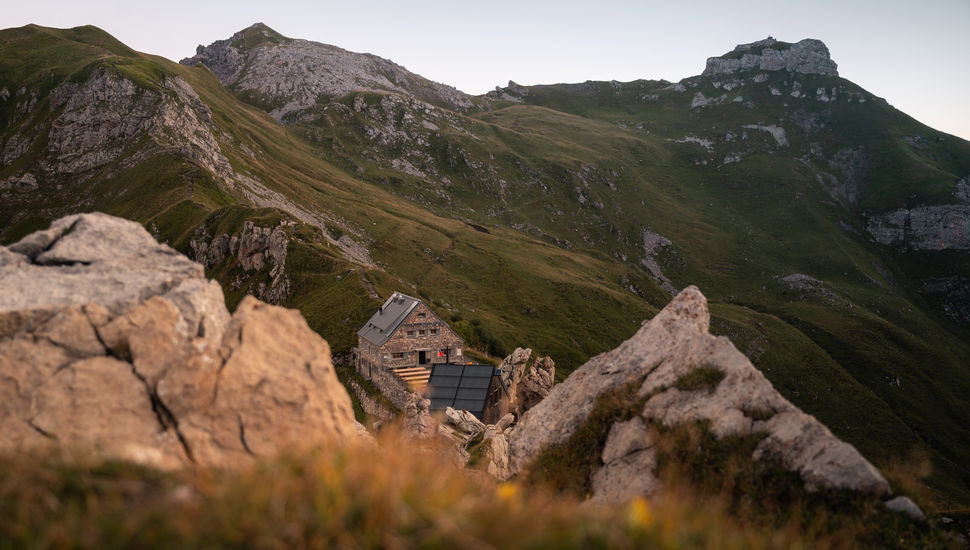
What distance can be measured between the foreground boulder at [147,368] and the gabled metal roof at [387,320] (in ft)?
160

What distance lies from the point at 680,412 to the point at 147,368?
1195cm

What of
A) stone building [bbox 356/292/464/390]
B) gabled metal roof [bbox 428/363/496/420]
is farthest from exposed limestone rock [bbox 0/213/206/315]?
stone building [bbox 356/292/464/390]

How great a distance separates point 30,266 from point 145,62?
188920 mm

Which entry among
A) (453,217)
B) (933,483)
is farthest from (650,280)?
(933,483)

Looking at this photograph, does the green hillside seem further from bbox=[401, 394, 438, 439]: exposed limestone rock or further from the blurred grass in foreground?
the blurred grass in foreground

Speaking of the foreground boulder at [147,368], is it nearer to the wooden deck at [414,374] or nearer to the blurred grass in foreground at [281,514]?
the blurred grass in foreground at [281,514]

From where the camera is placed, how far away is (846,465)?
1090 cm

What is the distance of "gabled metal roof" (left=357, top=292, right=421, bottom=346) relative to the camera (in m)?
61.4

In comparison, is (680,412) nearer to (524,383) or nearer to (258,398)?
(258,398)

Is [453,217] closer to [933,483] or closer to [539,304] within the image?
[539,304]

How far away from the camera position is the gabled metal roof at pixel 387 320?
202ft

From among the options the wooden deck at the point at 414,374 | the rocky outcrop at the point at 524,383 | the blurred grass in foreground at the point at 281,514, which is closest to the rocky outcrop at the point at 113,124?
the wooden deck at the point at 414,374

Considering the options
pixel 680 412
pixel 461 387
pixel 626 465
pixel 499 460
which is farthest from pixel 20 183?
pixel 680 412

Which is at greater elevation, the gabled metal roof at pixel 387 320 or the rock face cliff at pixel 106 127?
the rock face cliff at pixel 106 127
